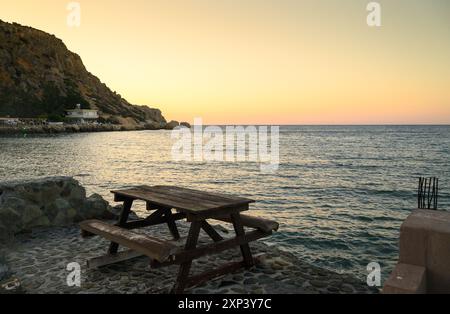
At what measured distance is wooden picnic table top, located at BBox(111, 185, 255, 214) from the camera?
5.46 m

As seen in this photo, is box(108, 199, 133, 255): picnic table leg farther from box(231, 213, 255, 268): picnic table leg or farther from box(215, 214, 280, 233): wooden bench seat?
box(231, 213, 255, 268): picnic table leg

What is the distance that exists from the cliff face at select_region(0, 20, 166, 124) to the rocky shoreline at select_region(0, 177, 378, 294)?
4868 inches

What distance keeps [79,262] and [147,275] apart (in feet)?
5.47

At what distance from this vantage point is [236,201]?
596 cm

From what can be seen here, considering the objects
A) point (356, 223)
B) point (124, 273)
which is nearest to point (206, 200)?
point (124, 273)

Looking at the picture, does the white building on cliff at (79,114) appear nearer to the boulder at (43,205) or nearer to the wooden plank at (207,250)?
the boulder at (43,205)

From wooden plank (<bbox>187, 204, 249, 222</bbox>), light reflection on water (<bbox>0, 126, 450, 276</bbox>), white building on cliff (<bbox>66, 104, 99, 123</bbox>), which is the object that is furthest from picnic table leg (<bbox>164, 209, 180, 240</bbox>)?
white building on cliff (<bbox>66, 104, 99, 123</bbox>)

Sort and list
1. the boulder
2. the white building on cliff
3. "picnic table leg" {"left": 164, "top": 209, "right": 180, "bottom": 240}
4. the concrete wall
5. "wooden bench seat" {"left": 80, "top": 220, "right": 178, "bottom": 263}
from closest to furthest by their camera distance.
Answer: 1. the concrete wall
2. "wooden bench seat" {"left": 80, "top": 220, "right": 178, "bottom": 263}
3. "picnic table leg" {"left": 164, "top": 209, "right": 180, "bottom": 240}
4. the boulder
5. the white building on cliff

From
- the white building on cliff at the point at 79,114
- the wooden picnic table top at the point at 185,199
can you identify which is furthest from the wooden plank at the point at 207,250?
the white building on cliff at the point at 79,114

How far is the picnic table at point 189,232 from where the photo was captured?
529 centimetres

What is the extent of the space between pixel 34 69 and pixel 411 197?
14595 centimetres

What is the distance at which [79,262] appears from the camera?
22.9ft

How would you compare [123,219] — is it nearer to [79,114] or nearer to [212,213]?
[212,213]
